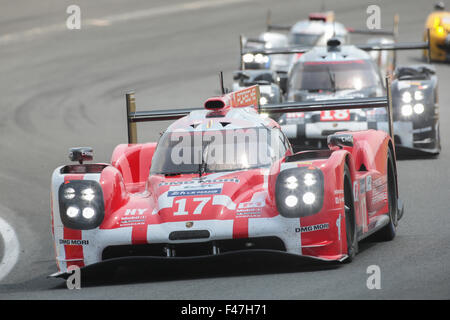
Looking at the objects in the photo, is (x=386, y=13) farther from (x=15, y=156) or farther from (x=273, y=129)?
(x=273, y=129)

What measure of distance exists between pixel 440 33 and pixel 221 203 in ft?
60.0

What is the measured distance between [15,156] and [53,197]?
797 centimetres

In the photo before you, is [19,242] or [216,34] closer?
[19,242]

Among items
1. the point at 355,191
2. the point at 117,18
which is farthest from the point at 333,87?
the point at 117,18

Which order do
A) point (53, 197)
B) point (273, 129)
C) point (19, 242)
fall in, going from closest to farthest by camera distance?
point (53, 197)
point (273, 129)
point (19, 242)

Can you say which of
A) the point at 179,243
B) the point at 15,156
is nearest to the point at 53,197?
the point at 179,243

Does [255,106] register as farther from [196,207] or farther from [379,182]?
[196,207]

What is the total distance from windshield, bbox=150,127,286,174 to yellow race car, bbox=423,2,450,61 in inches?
651

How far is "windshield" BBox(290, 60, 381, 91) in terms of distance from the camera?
15.5m

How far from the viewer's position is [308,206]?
24.7 ft

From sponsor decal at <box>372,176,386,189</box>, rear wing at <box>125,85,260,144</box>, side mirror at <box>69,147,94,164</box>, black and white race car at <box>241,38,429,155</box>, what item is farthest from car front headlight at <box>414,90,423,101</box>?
side mirror at <box>69,147,94,164</box>

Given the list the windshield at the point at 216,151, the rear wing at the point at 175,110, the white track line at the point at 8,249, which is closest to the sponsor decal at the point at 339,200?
the windshield at the point at 216,151

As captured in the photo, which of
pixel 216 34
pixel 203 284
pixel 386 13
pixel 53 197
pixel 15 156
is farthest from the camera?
pixel 386 13

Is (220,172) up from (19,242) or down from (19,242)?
up
